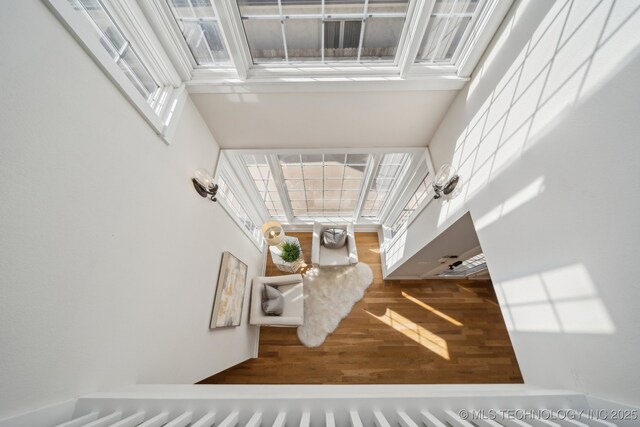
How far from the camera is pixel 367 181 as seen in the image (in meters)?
3.39

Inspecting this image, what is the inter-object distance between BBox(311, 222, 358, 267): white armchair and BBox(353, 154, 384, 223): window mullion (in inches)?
15.7

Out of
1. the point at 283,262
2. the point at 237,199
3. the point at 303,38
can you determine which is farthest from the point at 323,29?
the point at 283,262

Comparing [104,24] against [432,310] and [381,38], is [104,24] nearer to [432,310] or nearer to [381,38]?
[381,38]

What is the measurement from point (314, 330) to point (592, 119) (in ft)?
11.8

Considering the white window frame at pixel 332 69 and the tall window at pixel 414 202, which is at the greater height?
the white window frame at pixel 332 69

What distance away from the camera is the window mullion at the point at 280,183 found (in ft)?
9.66

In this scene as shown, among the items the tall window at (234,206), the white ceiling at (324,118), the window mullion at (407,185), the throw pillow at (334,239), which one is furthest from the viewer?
the throw pillow at (334,239)

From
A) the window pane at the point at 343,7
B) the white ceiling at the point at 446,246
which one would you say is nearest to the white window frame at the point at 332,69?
the window pane at the point at 343,7

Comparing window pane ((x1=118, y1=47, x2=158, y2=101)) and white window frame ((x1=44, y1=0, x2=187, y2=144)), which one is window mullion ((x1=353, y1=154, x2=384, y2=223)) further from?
window pane ((x1=118, y1=47, x2=158, y2=101))

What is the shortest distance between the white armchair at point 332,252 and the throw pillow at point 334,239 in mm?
77

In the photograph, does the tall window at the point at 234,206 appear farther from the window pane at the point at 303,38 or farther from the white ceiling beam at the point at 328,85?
the window pane at the point at 303,38

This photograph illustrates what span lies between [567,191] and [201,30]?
2.62 meters

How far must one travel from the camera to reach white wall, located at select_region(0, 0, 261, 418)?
0.74 metres

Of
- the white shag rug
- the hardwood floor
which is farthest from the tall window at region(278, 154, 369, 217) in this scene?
the hardwood floor
